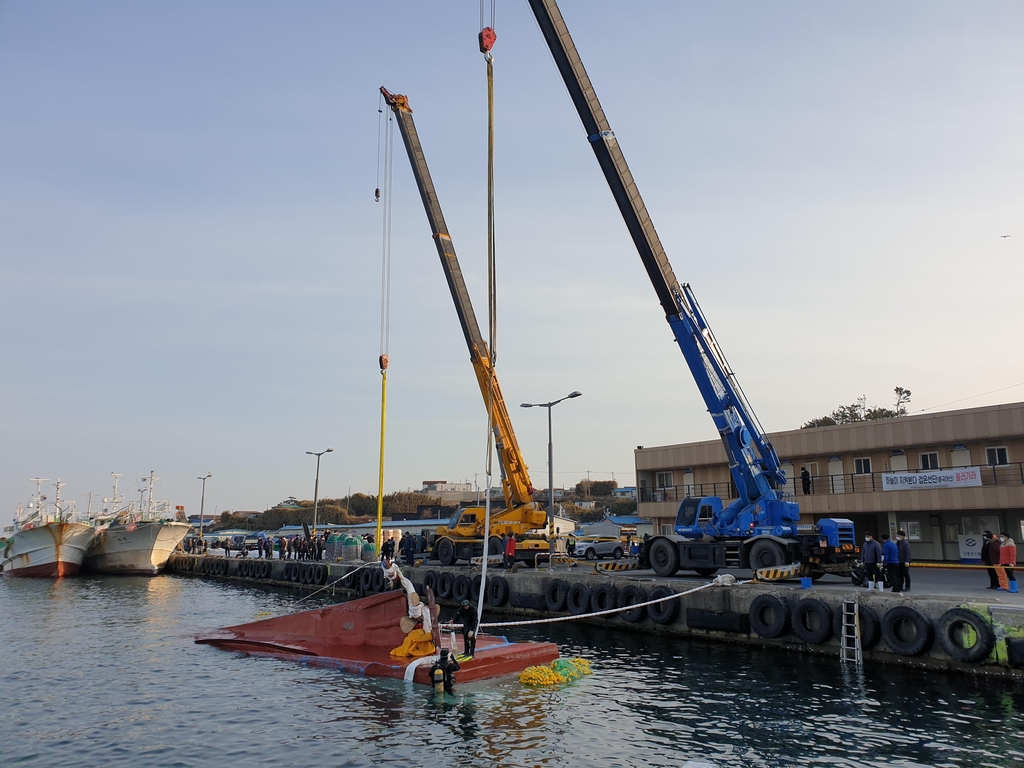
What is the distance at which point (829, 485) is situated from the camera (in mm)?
39812

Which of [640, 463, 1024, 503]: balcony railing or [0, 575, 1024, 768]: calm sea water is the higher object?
[640, 463, 1024, 503]: balcony railing

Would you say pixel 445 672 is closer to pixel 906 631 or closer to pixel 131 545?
pixel 906 631

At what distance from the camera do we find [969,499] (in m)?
33.2

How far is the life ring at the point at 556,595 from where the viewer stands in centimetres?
2864

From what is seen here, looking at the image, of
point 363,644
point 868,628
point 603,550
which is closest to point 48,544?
point 603,550

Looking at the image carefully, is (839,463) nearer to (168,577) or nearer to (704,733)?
(704,733)

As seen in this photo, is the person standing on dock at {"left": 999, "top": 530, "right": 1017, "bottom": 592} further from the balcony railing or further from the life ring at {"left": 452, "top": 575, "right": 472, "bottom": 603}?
the life ring at {"left": 452, "top": 575, "right": 472, "bottom": 603}

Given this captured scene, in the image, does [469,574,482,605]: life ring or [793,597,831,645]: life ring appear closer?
[793,597,831,645]: life ring

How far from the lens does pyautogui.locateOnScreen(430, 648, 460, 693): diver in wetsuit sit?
52.5 feet

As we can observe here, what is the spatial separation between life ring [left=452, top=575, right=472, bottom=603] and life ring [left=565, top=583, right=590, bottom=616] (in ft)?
20.8

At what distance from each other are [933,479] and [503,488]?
67.6ft

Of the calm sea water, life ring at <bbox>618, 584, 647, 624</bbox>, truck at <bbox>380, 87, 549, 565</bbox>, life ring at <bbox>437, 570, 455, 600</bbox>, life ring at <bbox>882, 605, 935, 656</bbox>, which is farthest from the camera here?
truck at <bbox>380, 87, 549, 565</bbox>

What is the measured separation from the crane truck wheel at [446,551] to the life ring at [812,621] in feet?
70.9

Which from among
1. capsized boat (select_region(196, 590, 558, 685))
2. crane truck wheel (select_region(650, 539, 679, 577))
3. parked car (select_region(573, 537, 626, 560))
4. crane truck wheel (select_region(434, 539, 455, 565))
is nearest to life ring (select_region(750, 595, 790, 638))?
capsized boat (select_region(196, 590, 558, 685))
